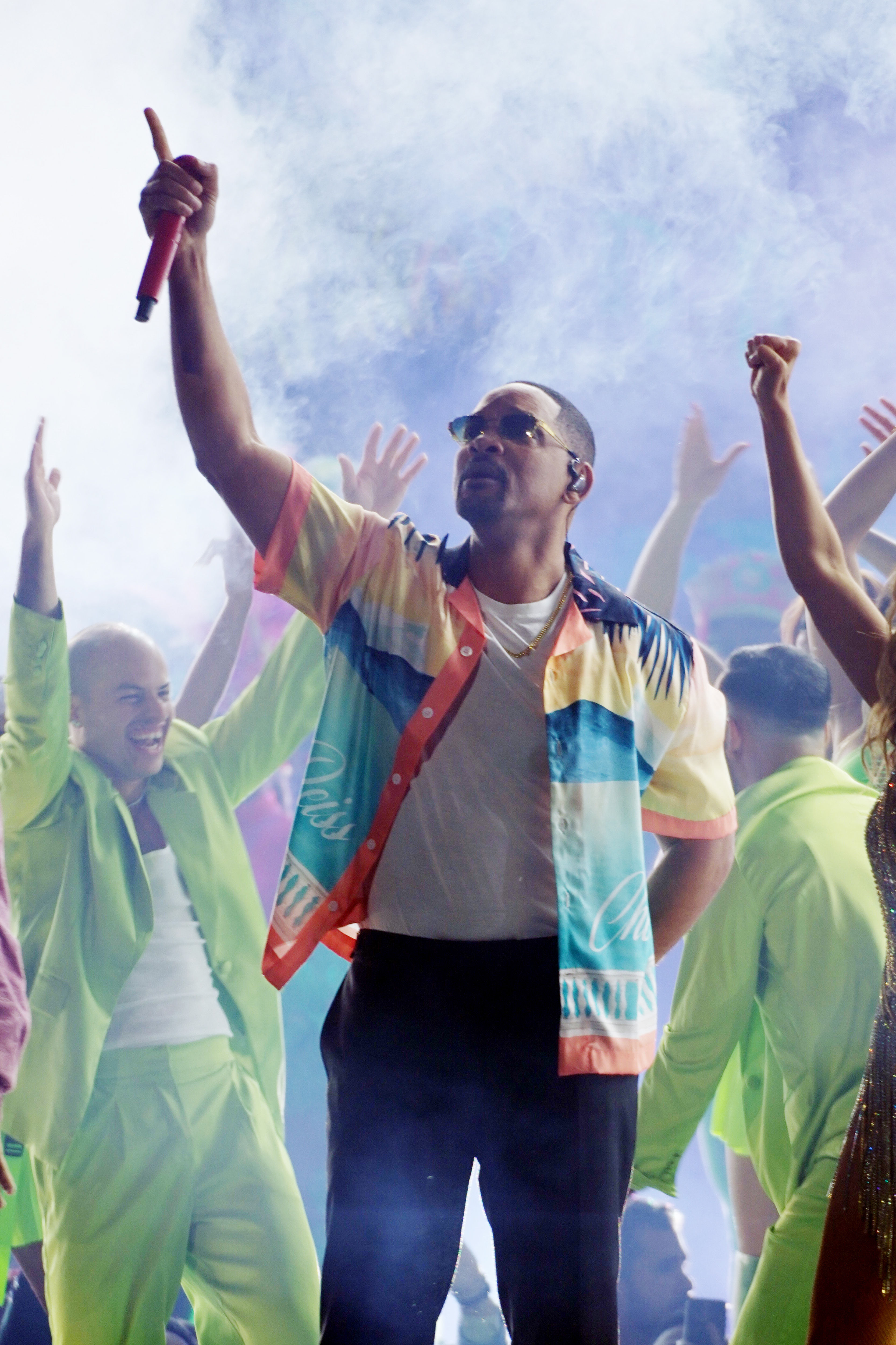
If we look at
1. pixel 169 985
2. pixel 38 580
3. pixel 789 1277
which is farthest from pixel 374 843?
pixel 38 580

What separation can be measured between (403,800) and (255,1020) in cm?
123

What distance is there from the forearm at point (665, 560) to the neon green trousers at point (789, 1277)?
4.46 feet

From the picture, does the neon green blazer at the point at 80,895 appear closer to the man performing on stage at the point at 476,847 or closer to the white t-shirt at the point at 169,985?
the white t-shirt at the point at 169,985

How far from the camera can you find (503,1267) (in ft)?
4.02

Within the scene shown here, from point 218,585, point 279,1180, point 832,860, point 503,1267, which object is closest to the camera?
point 503,1267

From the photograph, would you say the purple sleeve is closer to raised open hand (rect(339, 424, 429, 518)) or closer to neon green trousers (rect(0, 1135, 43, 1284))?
neon green trousers (rect(0, 1135, 43, 1284))

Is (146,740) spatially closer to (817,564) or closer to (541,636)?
(541,636)

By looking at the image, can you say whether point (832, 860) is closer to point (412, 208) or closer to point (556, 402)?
point (556, 402)

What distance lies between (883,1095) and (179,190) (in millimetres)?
1283

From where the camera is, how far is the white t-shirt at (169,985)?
229cm

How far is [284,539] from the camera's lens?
1.39m

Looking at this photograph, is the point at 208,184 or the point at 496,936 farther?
the point at 208,184

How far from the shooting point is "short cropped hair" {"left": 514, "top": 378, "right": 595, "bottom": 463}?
1651 mm

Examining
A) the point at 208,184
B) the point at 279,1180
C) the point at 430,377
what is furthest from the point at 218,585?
the point at 208,184
